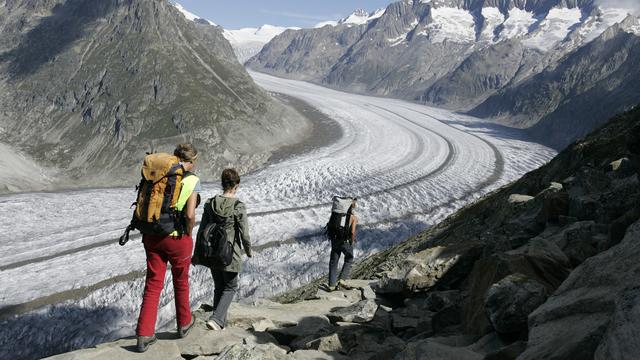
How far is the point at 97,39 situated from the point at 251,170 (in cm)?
2659

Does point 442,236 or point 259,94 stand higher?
point 259,94

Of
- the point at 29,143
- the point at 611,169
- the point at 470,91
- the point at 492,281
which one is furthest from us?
the point at 470,91

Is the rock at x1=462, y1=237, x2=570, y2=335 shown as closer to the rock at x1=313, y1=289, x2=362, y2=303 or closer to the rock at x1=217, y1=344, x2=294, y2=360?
the rock at x1=217, y1=344, x2=294, y2=360

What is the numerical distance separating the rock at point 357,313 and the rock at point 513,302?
2.94 m

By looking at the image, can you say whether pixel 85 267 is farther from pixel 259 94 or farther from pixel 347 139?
pixel 259 94

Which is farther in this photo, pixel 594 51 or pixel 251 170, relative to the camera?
pixel 594 51

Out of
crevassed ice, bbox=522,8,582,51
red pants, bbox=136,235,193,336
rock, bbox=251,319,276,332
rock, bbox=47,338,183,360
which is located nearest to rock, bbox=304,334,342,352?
rock, bbox=251,319,276,332

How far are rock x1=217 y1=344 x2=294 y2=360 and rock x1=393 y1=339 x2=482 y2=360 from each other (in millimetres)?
1383

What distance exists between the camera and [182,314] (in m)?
6.41

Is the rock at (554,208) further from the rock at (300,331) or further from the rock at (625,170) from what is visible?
the rock at (300,331)

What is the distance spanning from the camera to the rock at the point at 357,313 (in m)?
7.64

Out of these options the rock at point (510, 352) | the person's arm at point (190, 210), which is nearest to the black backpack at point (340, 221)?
the person's arm at point (190, 210)

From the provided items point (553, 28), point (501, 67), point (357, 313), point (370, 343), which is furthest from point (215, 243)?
point (553, 28)

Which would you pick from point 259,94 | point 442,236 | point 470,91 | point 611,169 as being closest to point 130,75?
point 259,94
